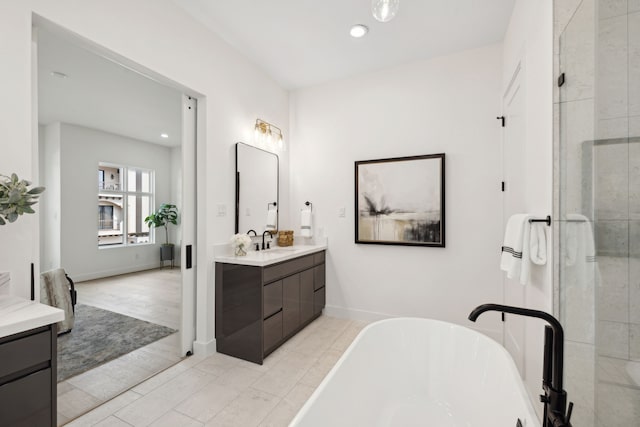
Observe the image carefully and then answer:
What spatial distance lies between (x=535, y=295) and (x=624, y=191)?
0.98 m

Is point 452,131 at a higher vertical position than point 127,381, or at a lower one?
higher

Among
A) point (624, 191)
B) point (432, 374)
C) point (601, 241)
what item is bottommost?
point (432, 374)

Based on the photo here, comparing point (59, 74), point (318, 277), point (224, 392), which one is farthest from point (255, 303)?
point (59, 74)

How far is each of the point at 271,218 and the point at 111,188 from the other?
4.23 metres

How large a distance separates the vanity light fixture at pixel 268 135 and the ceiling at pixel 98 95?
52.1 inches

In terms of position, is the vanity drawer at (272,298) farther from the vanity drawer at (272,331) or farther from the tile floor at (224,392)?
the tile floor at (224,392)

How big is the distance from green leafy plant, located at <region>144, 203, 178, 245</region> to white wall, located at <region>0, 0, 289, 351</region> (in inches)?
154

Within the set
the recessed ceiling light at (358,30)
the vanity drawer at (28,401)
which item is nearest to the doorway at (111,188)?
the vanity drawer at (28,401)

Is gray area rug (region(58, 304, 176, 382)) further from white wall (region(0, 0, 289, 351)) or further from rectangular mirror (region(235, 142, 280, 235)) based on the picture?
rectangular mirror (region(235, 142, 280, 235))

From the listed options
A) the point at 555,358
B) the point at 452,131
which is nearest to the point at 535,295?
the point at 555,358

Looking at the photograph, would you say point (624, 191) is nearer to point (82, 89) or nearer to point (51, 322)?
point (51, 322)

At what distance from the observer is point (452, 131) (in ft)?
9.41

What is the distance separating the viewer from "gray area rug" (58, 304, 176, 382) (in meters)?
2.29

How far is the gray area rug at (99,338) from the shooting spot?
7.52 ft
